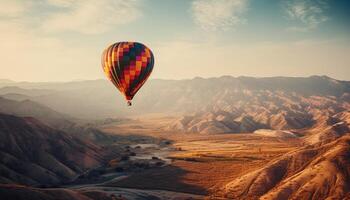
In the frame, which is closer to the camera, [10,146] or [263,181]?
[263,181]

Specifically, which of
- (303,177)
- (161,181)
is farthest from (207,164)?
(303,177)

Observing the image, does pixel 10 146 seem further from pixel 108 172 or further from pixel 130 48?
pixel 130 48

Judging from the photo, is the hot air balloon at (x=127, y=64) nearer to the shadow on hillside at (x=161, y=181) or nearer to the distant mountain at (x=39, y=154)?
the shadow on hillside at (x=161, y=181)

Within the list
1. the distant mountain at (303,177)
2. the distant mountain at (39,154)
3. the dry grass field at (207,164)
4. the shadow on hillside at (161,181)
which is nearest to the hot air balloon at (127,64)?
the dry grass field at (207,164)

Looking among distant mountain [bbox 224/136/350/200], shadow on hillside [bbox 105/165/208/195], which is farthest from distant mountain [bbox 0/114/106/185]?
distant mountain [bbox 224/136/350/200]

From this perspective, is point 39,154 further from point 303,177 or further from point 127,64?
point 303,177

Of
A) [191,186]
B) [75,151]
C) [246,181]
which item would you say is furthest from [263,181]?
[75,151]
